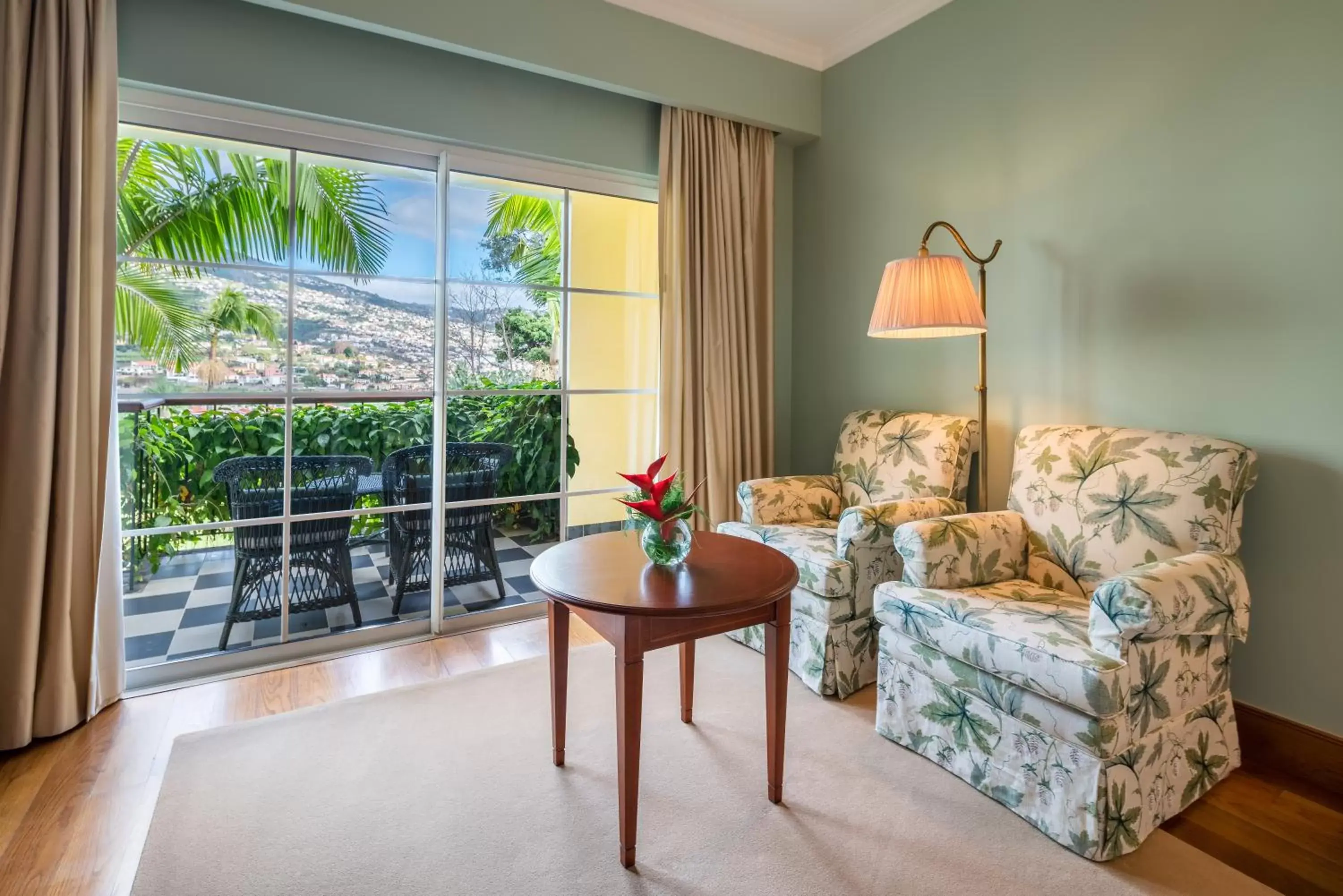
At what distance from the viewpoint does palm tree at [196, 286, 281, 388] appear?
2.52m

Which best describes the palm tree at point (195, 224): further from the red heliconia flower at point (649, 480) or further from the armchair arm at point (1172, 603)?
the armchair arm at point (1172, 603)

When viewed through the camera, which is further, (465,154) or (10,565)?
(465,154)

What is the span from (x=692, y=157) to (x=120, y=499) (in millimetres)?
2651

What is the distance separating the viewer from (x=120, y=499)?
2.40 meters

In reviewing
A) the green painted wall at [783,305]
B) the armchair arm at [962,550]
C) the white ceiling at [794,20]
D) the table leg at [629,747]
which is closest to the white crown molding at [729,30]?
the white ceiling at [794,20]

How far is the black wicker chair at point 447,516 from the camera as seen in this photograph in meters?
2.94

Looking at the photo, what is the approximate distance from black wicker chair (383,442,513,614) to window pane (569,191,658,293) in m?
0.92

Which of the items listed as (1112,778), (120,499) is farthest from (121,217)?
(1112,778)

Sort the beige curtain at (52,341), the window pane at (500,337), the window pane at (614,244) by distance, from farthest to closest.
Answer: the window pane at (614,244), the window pane at (500,337), the beige curtain at (52,341)

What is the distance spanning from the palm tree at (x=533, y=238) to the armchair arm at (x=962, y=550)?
6.02ft

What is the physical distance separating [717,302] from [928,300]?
4.03ft

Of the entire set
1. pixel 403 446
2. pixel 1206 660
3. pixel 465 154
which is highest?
pixel 465 154

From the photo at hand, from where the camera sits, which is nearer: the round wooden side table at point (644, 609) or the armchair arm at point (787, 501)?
the round wooden side table at point (644, 609)

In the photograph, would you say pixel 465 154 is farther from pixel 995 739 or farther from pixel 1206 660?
pixel 1206 660
